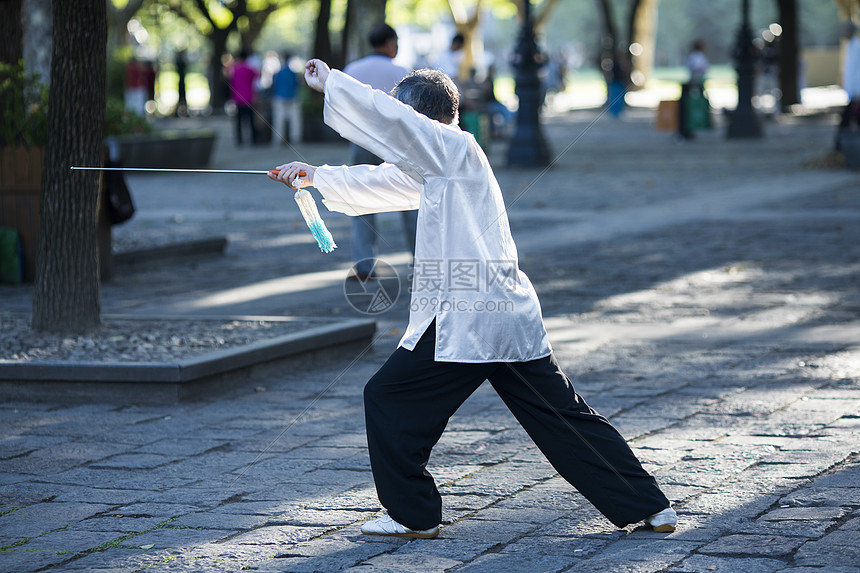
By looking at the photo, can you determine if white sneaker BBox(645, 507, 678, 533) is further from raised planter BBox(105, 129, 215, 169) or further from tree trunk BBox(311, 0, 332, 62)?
tree trunk BBox(311, 0, 332, 62)

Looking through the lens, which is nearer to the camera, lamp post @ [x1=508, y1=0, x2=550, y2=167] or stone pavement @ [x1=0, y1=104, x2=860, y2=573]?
stone pavement @ [x1=0, y1=104, x2=860, y2=573]

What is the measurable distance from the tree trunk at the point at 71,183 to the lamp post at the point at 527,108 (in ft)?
40.6

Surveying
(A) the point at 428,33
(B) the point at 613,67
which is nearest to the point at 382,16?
(B) the point at 613,67

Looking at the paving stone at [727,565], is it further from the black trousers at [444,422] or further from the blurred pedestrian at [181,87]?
the blurred pedestrian at [181,87]

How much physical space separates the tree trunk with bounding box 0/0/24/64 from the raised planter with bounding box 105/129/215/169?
5.49m

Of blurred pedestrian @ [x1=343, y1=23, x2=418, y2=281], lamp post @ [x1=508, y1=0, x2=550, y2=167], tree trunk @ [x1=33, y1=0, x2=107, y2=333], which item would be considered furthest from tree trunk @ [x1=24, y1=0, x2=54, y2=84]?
lamp post @ [x1=508, y1=0, x2=550, y2=167]

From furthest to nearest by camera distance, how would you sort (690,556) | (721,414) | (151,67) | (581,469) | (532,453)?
(151,67) → (721,414) → (532,453) → (581,469) → (690,556)

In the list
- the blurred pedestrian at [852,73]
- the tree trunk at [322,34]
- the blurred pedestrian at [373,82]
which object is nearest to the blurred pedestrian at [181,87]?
the tree trunk at [322,34]

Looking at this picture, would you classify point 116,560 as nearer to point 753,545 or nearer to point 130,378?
point 753,545

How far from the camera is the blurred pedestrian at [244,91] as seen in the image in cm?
Result: 2581

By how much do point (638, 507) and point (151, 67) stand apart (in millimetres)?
36522

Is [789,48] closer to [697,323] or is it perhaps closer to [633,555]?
[697,323]

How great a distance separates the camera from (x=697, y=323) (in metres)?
8.05

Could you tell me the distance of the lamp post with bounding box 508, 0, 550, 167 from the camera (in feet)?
62.8
